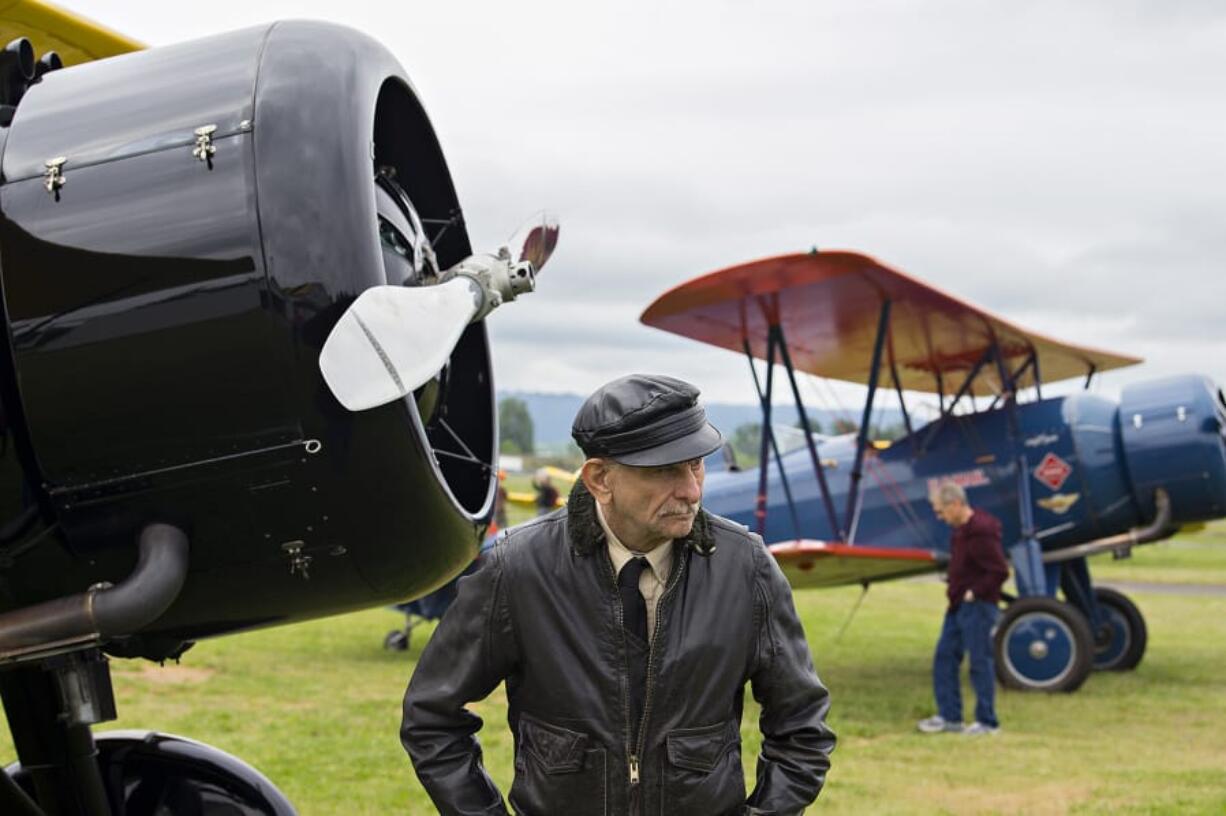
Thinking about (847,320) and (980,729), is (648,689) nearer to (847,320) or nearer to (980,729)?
(980,729)

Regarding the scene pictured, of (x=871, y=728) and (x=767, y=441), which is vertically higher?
(x=767, y=441)

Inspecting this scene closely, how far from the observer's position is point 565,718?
2340 mm

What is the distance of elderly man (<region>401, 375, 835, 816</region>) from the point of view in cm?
230

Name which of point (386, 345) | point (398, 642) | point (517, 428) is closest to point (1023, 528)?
point (398, 642)

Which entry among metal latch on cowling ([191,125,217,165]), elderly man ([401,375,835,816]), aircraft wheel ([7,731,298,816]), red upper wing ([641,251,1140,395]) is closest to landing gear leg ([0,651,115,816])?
aircraft wheel ([7,731,298,816])

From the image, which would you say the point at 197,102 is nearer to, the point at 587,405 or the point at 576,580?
the point at 587,405

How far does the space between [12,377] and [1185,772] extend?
627cm

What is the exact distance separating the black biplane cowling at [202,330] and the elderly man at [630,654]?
0.37m

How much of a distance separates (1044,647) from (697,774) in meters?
8.34

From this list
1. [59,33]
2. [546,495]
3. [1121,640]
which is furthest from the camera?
[546,495]

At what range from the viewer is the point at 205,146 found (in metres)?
2.56

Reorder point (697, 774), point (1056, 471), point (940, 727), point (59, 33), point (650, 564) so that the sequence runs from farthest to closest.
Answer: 1. point (1056, 471)
2. point (940, 727)
3. point (59, 33)
4. point (650, 564)
5. point (697, 774)

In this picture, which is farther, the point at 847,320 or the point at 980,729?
the point at 847,320

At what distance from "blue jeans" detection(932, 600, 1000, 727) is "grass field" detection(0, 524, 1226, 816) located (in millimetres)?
264
